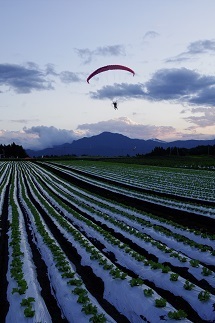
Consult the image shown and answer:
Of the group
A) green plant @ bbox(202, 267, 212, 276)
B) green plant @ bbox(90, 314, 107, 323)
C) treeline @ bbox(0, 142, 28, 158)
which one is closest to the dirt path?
green plant @ bbox(90, 314, 107, 323)

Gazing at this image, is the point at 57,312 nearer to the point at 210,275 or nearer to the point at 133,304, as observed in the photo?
the point at 133,304

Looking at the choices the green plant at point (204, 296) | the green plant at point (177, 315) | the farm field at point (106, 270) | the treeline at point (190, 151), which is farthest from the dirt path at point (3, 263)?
the treeline at point (190, 151)

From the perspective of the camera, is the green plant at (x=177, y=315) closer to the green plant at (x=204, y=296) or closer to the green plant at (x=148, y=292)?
the green plant at (x=204, y=296)

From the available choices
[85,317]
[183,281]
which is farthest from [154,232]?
[85,317]

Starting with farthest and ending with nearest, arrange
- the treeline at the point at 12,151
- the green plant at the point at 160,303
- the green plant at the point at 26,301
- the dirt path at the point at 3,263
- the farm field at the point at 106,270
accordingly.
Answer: the treeline at the point at 12,151
the dirt path at the point at 3,263
the green plant at the point at 26,301
the farm field at the point at 106,270
the green plant at the point at 160,303

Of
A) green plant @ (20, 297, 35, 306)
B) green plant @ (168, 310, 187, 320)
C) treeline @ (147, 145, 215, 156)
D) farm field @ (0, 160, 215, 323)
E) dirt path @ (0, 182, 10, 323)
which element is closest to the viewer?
green plant @ (168, 310, 187, 320)

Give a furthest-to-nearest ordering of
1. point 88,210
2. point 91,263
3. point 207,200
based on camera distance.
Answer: point 207,200, point 88,210, point 91,263

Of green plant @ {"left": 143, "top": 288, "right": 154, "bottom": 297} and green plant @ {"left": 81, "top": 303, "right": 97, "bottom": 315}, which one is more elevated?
green plant @ {"left": 143, "top": 288, "right": 154, "bottom": 297}

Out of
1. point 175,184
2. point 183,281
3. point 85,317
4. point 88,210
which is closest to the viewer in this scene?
point 85,317

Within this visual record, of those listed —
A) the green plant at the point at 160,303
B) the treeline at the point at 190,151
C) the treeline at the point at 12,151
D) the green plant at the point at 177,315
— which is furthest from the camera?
the treeline at the point at 12,151

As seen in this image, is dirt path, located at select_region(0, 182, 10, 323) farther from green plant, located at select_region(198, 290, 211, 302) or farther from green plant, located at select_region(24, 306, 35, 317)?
green plant, located at select_region(198, 290, 211, 302)

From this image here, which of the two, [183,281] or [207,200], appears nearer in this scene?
[183,281]
